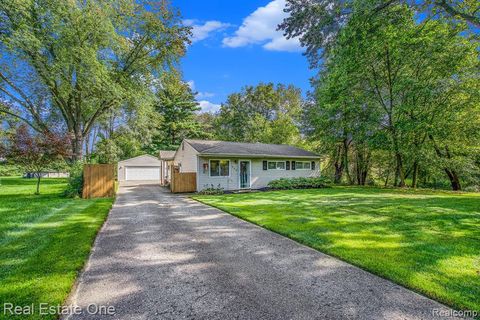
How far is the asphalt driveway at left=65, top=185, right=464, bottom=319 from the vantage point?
2.71 m

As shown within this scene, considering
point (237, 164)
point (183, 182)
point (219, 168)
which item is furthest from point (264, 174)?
point (183, 182)

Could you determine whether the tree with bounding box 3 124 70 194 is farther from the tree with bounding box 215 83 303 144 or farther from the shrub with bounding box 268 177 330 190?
the tree with bounding box 215 83 303 144

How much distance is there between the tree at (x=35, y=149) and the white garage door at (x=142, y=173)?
12.8 meters

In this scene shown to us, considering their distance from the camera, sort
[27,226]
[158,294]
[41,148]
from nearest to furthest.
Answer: [158,294] < [27,226] < [41,148]

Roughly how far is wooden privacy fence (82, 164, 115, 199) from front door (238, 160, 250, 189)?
818 centimetres

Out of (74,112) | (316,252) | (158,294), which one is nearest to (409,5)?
(316,252)

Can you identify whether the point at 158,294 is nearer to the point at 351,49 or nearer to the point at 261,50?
the point at 351,49

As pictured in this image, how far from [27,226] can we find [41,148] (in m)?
8.09

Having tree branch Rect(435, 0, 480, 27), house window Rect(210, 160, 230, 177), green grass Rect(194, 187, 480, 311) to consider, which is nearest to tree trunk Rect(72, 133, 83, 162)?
house window Rect(210, 160, 230, 177)

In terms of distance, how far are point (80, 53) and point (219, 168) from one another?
34.3 feet

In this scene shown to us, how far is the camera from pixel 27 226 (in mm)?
6148

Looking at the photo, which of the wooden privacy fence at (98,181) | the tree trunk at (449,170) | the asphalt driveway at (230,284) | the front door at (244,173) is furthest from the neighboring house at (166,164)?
the tree trunk at (449,170)

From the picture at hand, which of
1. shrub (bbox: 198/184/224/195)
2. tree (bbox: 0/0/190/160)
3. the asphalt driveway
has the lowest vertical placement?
the asphalt driveway

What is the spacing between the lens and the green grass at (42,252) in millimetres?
2996
